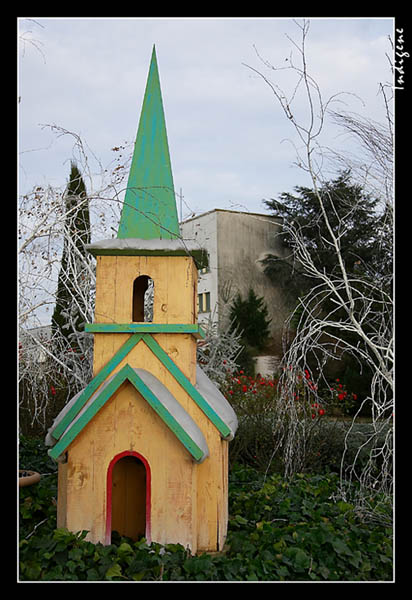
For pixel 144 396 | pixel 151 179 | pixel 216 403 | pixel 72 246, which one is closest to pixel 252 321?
pixel 72 246

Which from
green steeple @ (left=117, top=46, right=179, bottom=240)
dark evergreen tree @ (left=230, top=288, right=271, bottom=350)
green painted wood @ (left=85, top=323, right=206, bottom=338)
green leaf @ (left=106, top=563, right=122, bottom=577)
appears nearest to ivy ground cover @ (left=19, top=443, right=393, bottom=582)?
green leaf @ (left=106, top=563, right=122, bottom=577)

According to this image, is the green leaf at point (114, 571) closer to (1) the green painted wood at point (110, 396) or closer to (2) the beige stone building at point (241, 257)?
(1) the green painted wood at point (110, 396)

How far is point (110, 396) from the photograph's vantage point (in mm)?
4543

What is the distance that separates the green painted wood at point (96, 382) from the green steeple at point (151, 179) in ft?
3.11

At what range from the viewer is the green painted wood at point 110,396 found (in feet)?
14.6

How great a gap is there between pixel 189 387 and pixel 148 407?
43 cm

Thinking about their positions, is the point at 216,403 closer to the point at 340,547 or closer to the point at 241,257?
the point at 340,547

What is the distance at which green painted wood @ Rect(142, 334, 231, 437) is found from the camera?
4.88 metres

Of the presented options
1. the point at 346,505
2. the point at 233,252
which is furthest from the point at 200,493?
the point at 233,252

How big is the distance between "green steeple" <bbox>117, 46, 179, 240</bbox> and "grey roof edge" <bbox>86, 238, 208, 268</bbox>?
0.10 metres

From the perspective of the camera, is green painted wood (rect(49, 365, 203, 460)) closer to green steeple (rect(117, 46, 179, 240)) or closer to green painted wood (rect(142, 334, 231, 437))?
green painted wood (rect(142, 334, 231, 437))
